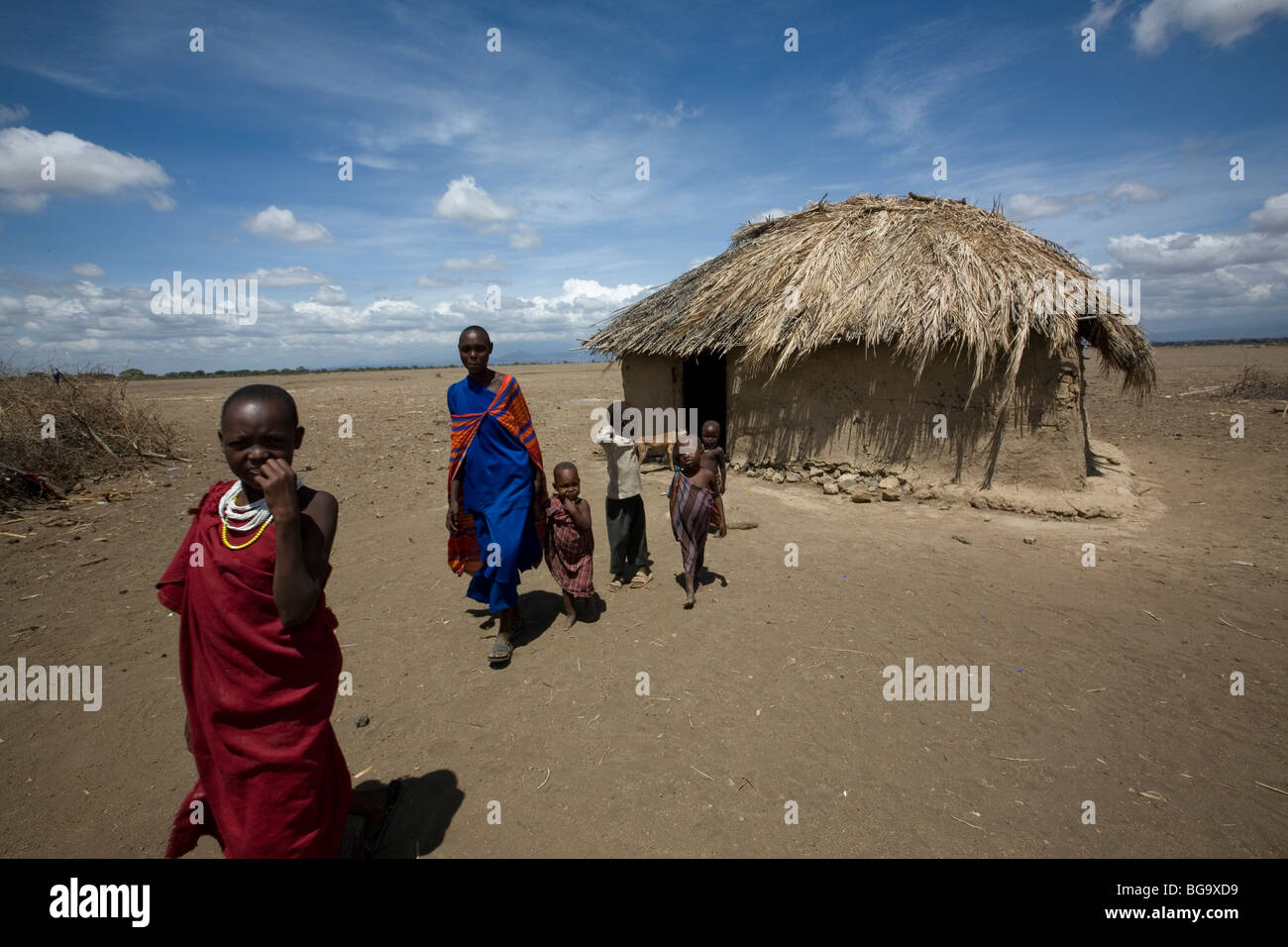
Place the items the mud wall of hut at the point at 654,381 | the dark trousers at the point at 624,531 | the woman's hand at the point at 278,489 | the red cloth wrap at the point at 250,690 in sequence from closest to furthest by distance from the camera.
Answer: the woman's hand at the point at 278,489 → the red cloth wrap at the point at 250,690 → the dark trousers at the point at 624,531 → the mud wall of hut at the point at 654,381

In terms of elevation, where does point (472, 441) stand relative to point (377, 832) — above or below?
above

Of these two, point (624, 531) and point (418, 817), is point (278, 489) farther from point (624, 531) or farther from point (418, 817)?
point (624, 531)

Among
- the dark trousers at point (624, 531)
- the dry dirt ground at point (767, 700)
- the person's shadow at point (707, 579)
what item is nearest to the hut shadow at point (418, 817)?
the dry dirt ground at point (767, 700)

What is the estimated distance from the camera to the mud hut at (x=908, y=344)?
676 centimetres

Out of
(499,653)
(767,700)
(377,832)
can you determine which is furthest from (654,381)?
(377,832)

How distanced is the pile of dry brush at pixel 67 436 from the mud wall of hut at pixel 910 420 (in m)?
8.70

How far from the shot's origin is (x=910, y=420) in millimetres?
7438

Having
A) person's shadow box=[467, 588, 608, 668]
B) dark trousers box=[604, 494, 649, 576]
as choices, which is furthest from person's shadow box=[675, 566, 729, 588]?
person's shadow box=[467, 588, 608, 668]

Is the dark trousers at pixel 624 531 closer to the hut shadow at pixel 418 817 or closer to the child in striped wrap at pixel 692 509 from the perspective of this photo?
the child in striped wrap at pixel 692 509

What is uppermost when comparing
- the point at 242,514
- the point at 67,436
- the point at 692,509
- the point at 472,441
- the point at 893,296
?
the point at 893,296

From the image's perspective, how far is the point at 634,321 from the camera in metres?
10.3

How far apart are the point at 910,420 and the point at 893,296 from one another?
154 centimetres

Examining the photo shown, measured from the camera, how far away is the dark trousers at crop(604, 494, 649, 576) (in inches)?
190
